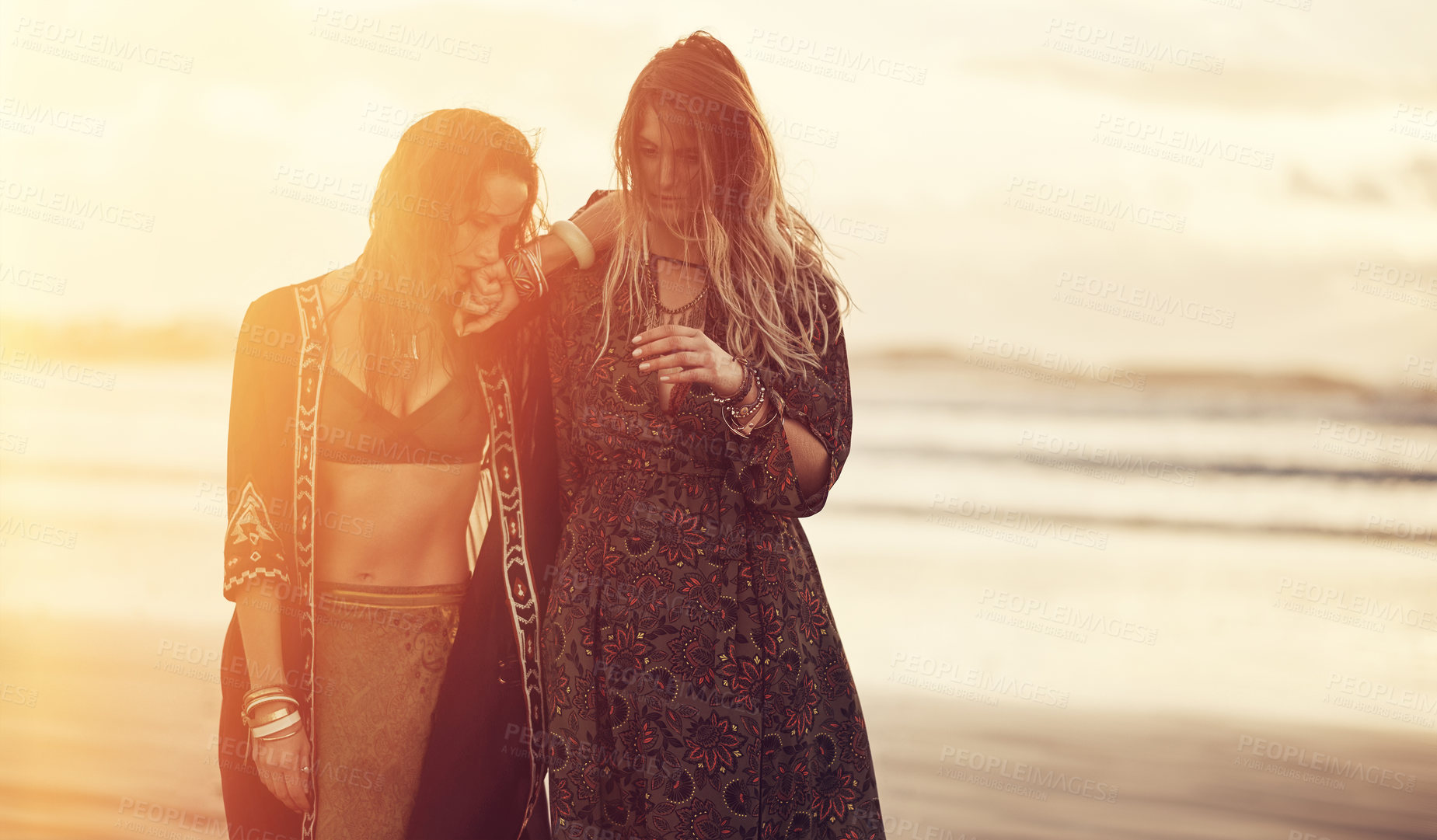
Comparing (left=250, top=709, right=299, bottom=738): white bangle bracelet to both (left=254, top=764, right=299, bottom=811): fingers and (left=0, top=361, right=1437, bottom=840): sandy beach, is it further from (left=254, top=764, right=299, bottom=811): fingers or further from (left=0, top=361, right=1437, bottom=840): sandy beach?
(left=0, top=361, right=1437, bottom=840): sandy beach

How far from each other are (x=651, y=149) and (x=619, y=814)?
3.06 feet

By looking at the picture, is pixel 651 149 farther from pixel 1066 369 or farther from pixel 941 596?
pixel 1066 369

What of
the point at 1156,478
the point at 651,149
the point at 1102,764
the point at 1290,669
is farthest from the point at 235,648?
the point at 1156,478

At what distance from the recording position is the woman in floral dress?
5.27 feet

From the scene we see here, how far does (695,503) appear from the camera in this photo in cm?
164

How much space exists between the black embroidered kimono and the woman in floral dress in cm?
5

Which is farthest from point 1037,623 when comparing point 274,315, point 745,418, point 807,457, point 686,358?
point 274,315

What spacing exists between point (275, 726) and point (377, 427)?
442mm

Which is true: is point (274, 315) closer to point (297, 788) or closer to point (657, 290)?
point (657, 290)

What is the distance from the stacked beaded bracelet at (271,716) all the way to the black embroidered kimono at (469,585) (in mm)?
27

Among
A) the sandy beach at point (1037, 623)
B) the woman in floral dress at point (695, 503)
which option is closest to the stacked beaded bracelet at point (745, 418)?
the woman in floral dress at point (695, 503)

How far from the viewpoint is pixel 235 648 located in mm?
1734

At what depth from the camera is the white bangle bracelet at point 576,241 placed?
1.70m

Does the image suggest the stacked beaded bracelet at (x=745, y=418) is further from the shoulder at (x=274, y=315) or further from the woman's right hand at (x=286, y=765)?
the woman's right hand at (x=286, y=765)
